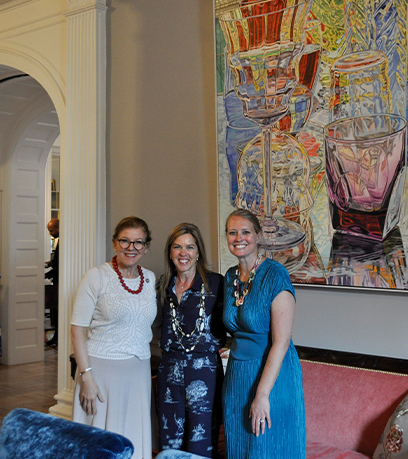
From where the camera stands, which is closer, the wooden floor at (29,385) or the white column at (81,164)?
the white column at (81,164)

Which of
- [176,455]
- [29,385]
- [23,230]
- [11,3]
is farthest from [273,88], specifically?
[23,230]

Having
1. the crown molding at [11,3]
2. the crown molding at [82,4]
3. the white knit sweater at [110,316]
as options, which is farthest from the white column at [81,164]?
the white knit sweater at [110,316]

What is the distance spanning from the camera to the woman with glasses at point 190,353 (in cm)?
271

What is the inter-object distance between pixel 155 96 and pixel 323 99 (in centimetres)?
141

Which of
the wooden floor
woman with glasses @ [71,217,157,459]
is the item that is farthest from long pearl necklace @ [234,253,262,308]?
the wooden floor

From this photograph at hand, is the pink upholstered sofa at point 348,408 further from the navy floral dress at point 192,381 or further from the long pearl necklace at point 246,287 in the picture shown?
the long pearl necklace at point 246,287

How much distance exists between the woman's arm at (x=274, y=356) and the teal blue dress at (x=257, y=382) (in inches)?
1.7

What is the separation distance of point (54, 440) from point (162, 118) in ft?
9.56

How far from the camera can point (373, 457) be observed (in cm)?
271

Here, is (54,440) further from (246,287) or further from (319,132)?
(319,132)

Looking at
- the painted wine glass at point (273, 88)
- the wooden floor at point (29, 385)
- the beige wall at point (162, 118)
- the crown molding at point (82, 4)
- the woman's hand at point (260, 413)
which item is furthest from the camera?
the wooden floor at point (29, 385)

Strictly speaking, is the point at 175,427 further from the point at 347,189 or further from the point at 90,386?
the point at 347,189

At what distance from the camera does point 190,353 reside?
9.01ft

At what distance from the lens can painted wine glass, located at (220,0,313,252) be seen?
3486mm
